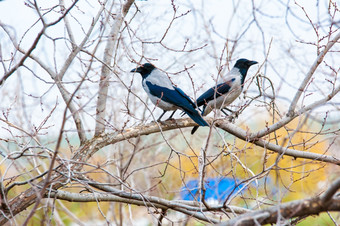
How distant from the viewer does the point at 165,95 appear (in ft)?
19.6

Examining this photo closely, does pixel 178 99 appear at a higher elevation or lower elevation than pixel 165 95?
lower

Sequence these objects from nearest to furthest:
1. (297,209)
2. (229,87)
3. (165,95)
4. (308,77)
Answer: (297,209), (308,77), (165,95), (229,87)

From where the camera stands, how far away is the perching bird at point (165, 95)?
543cm

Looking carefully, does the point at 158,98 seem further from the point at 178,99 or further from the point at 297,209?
the point at 297,209

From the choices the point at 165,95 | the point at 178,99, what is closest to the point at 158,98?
the point at 165,95

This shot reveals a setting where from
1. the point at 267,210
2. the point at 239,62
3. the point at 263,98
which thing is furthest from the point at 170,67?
the point at 267,210

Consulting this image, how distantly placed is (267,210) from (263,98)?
3.05 metres

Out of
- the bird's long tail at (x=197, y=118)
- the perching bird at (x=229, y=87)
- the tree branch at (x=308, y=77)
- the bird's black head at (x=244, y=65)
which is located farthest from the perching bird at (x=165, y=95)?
the bird's black head at (x=244, y=65)

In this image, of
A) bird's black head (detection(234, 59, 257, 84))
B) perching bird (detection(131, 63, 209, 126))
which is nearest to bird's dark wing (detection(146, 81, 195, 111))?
perching bird (detection(131, 63, 209, 126))

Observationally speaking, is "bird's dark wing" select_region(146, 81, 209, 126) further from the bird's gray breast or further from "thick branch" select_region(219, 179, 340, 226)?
"thick branch" select_region(219, 179, 340, 226)

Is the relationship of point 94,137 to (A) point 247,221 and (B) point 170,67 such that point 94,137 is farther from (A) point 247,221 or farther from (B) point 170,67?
(B) point 170,67

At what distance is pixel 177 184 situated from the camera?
35.7 feet

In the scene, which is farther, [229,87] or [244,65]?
[244,65]

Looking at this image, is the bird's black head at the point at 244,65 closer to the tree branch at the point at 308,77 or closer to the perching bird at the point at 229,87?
the perching bird at the point at 229,87
